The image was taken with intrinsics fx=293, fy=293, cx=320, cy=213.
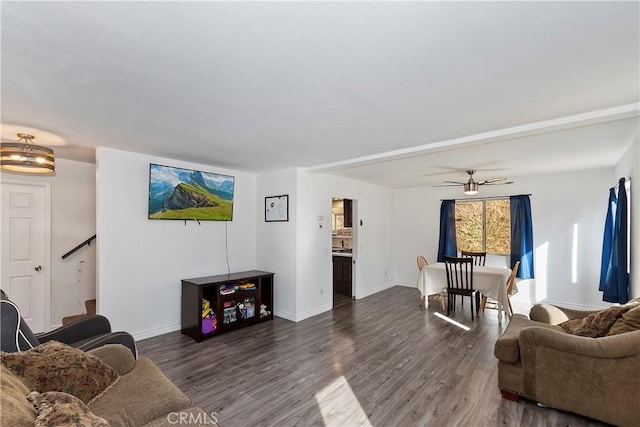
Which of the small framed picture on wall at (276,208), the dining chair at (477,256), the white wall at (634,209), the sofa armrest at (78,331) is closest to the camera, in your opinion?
the sofa armrest at (78,331)

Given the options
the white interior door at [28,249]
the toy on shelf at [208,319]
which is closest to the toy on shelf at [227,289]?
the toy on shelf at [208,319]

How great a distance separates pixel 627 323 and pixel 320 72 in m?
2.79

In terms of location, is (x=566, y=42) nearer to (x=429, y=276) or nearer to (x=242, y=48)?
(x=242, y=48)

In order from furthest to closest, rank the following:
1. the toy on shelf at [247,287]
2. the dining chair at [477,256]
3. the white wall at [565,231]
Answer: the dining chair at [477,256]
the white wall at [565,231]
the toy on shelf at [247,287]

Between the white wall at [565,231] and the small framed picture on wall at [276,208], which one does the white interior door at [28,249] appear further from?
the white wall at [565,231]

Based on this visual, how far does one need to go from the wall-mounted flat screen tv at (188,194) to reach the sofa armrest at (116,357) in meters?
2.04

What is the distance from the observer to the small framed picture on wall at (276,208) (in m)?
4.59

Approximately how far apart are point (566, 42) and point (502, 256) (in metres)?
5.17

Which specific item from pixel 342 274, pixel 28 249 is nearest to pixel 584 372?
pixel 342 274

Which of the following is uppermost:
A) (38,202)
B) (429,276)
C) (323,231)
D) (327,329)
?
(38,202)

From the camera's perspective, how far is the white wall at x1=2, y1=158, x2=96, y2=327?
153 inches

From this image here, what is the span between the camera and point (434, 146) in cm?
316

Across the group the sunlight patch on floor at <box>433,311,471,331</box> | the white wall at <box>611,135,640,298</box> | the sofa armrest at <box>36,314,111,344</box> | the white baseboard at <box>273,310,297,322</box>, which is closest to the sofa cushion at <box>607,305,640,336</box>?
the white wall at <box>611,135,640,298</box>

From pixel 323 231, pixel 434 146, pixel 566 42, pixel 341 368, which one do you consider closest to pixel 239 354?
pixel 341 368
